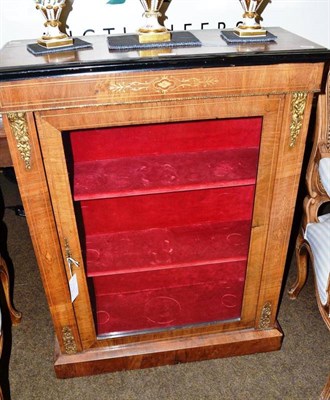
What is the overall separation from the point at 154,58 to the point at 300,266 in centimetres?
122

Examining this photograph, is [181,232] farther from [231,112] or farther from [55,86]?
[55,86]

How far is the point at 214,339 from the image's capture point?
1.64m

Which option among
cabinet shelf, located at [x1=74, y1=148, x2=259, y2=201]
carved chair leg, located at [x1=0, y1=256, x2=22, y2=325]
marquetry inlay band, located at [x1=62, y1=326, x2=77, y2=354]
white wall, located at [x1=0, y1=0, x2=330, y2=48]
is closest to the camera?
cabinet shelf, located at [x1=74, y1=148, x2=259, y2=201]

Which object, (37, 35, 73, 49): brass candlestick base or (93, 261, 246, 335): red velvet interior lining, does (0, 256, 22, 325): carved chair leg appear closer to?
(93, 261, 246, 335): red velvet interior lining

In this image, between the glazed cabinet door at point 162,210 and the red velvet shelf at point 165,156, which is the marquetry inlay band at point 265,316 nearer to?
the glazed cabinet door at point 162,210

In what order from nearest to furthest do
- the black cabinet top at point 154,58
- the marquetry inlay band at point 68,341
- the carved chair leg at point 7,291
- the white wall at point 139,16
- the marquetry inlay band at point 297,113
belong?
the black cabinet top at point 154,58
the marquetry inlay band at point 297,113
the marquetry inlay band at point 68,341
the white wall at point 139,16
the carved chair leg at point 7,291

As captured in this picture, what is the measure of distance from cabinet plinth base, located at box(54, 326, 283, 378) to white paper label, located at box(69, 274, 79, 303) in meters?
0.30

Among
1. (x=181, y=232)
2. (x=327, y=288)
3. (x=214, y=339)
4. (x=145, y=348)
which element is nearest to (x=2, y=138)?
(x=181, y=232)

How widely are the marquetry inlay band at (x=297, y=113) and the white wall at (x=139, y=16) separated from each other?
74cm

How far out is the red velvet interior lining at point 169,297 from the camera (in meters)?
1.65

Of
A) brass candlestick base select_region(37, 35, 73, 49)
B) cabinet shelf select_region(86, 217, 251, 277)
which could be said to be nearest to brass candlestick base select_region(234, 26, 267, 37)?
brass candlestick base select_region(37, 35, 73, 49)

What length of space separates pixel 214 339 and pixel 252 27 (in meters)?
1.15

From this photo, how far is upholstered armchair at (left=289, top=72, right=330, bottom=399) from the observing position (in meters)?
1.44

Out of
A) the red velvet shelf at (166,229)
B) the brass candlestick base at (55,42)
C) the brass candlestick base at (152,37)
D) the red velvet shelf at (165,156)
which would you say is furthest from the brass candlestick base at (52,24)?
the red velvet shelf at (166,229)
